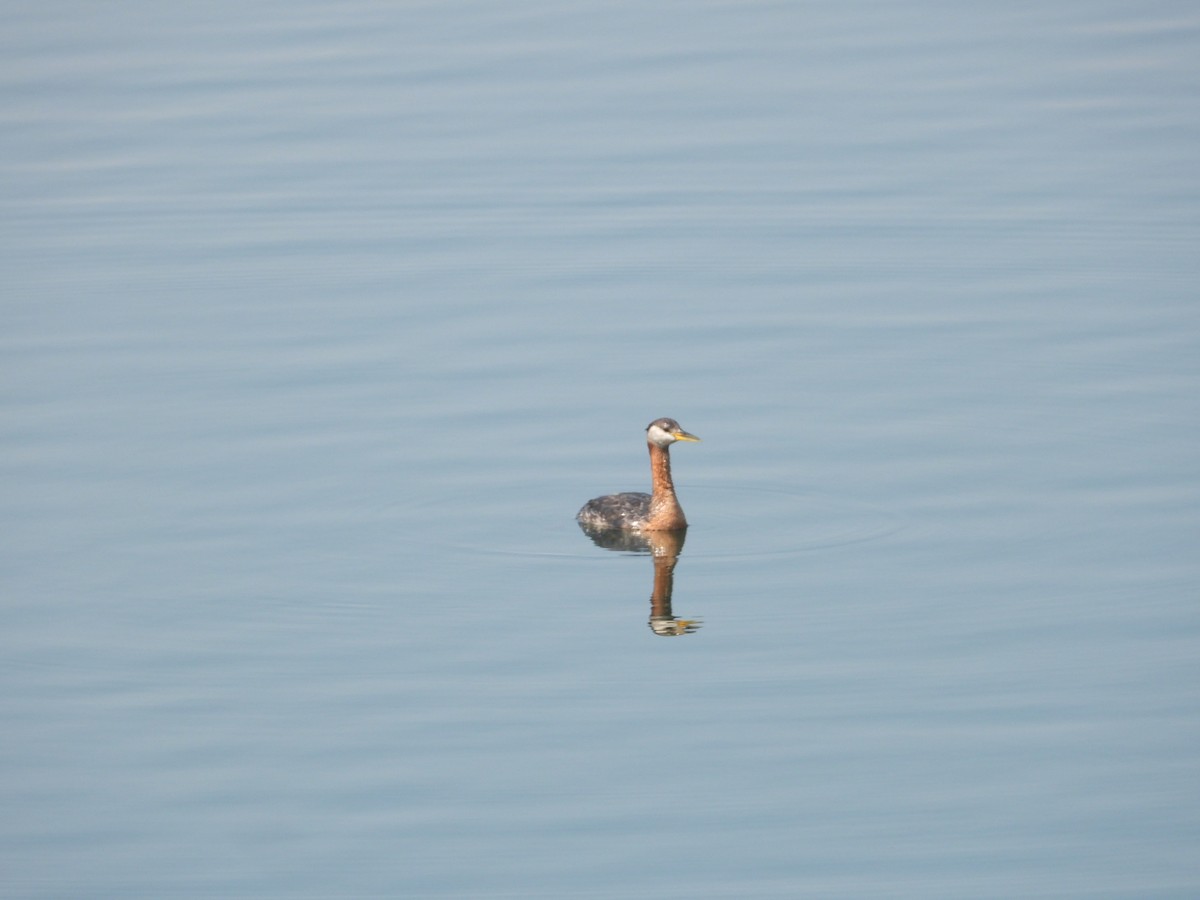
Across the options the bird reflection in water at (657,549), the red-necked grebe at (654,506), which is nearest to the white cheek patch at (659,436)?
the red-necked grebe at (654,506)

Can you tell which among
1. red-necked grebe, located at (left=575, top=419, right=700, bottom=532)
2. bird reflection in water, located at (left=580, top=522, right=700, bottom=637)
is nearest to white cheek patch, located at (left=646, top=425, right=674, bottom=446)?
red-necked grebe, located at (left=575, top=419, right=700, bottom=532)

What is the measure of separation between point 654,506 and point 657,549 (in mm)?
532

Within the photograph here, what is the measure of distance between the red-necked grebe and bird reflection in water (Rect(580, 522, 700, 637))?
6 centimetres

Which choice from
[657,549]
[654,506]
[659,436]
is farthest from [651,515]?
[659,436]

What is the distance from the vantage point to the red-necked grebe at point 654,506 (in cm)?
1892

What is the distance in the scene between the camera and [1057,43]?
33125 millimetres

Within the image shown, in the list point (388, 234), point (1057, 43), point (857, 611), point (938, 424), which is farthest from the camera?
point (1057, 43)

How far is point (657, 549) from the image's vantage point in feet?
61.0

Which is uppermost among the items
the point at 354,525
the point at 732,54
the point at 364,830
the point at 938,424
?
the point at 732,54

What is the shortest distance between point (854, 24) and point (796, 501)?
687 inches

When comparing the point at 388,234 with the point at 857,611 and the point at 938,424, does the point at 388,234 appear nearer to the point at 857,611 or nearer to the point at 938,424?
the point at 938,424

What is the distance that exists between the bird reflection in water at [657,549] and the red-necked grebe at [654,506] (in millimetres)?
59

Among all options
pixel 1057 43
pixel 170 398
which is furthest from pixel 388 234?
pixel 1057 43

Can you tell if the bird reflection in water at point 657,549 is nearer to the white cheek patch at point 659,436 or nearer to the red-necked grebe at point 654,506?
the red-necked grebe at point 654,506
